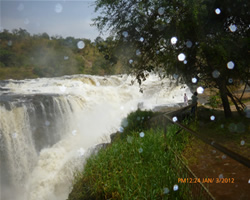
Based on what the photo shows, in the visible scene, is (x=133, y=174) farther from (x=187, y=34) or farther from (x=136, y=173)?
(x=187, y=34)

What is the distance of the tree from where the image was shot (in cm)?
625

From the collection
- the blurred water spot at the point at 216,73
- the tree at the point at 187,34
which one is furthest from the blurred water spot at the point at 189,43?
the blurred water spot at the point at 216,73

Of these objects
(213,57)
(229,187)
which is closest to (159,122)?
(213,57)

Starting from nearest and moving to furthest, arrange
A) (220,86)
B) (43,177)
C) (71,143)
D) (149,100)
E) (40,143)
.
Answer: (220,86) < (43,177) < (40,143) < (71,143) < (149,100)

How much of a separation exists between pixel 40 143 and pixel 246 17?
34.7 feet

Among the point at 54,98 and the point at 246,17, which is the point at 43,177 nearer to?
the point at 54,98

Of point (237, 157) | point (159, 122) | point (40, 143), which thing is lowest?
point (40, 143)

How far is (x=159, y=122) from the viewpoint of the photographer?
8.27 meters

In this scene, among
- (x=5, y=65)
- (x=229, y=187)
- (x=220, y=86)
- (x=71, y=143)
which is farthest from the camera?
(x=5, y=65)

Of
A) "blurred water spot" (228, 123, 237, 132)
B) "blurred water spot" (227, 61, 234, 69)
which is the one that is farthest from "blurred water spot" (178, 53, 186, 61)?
"blurred water spot" (228, 123, 237, 132)

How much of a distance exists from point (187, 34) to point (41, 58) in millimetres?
38482

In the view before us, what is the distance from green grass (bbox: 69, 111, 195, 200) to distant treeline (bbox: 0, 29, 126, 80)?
27.8 m

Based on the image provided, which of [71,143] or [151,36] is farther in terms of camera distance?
[71,143]

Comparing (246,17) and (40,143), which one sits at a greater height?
(246,17)
